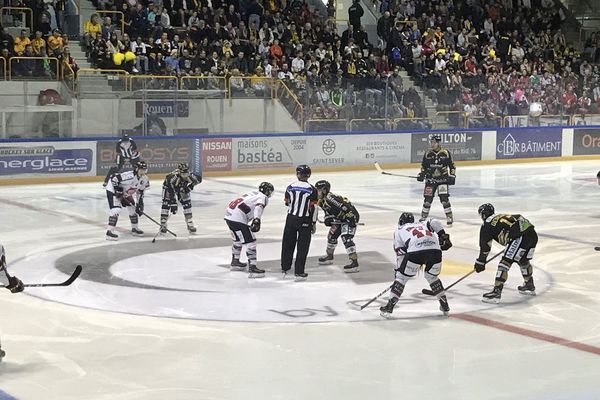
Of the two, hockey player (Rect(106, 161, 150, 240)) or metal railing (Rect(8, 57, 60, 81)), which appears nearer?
hockey player (Rect(106, 161, 150, 240))

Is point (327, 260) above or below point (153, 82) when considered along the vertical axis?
below

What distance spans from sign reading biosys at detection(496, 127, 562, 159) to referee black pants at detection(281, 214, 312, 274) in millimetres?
16278

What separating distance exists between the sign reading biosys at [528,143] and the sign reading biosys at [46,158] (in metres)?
11.0

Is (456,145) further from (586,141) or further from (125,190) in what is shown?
(125,190)

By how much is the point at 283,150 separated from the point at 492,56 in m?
8.52

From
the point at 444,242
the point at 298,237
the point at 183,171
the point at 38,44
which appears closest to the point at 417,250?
the point at 444,242

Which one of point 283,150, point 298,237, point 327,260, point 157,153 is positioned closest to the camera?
point 298,237

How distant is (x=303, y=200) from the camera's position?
38.0 ft

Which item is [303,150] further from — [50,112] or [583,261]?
[583,261]

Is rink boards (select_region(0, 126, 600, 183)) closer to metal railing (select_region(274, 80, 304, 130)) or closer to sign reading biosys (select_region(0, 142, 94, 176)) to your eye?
sign reading biosys (select_region(0, 142, 94, 176))

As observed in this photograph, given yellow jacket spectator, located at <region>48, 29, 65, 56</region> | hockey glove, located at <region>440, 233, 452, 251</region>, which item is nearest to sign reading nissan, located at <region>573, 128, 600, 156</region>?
yellow jacket spectator, located at <region>48, 29, 65, 56</region>

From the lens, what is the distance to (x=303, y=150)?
2453 cm

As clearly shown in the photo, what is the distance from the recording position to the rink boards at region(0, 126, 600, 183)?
70.0 feet

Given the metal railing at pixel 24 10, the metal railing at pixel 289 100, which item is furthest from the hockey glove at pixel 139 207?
the metal railing at pixel 24 10
